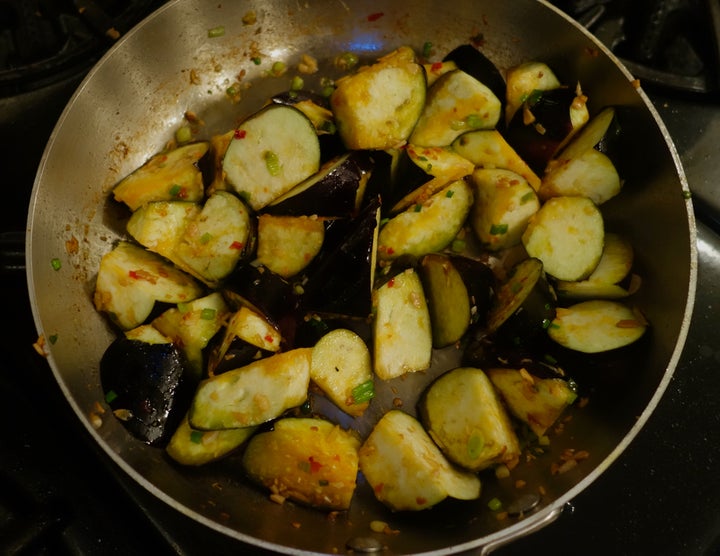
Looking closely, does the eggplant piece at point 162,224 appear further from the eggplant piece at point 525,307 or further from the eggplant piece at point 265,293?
the eggplant piece at point 525,307

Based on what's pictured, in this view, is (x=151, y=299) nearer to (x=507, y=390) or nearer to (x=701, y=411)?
(x=507, y=390)

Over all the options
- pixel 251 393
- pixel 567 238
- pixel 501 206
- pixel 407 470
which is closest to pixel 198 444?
pixel 251 393

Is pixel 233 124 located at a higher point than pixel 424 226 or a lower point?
higher

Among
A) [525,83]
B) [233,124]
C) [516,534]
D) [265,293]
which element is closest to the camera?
[516,534]

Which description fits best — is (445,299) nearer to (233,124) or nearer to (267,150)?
(267,150)

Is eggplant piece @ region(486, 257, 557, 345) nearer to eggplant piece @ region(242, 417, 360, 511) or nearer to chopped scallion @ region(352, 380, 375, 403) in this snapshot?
chopped scallion @ region(352, 380, 375, 403)

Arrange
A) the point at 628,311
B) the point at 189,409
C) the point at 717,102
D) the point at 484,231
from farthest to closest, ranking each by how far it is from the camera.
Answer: the point at 717,102
the point at 484,231
the point at 628,311
the point at 189,409

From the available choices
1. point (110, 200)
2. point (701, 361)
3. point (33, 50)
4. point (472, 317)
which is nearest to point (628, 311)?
point (701, 361)
